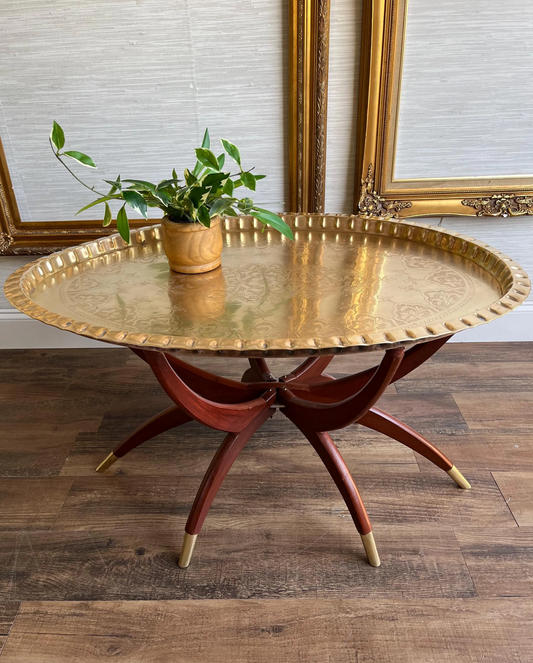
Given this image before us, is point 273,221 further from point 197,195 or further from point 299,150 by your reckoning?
point 299,150

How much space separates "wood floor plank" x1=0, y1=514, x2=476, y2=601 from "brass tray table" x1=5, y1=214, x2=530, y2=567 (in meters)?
0.07

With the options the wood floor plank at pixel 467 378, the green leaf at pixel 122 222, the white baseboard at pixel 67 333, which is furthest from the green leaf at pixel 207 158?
the white baseboard at pixel 67 333

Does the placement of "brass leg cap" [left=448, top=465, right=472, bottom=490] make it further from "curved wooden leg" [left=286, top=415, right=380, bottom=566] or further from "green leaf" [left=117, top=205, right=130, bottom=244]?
"green leaf" [left=117, top=205, right=130, bottom=244]

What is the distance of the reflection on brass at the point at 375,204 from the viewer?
75.2 inches

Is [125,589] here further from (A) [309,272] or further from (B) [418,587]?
(A) [309,272]

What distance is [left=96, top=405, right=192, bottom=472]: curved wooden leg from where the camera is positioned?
4.99 ft

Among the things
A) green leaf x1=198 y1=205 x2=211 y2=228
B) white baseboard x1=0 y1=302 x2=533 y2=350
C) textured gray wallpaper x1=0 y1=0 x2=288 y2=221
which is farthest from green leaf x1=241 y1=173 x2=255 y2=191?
white baseboard x1=0 y1=302 x2=533 y2=350

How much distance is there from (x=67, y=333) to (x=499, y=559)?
1.81m

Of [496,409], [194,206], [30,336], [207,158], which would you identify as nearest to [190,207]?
[194,206]

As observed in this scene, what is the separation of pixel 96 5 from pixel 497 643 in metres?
2.14

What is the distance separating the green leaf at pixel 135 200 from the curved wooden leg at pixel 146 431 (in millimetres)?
626

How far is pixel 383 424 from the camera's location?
143 centimetres

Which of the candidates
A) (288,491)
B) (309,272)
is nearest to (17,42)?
(309,272)

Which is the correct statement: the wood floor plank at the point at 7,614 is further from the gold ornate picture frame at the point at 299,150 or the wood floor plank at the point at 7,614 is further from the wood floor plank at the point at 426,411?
the gold ornate picture frame at the point at 299,150
